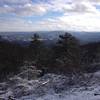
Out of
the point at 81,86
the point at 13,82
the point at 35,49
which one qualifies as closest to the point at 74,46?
the point at 35,49

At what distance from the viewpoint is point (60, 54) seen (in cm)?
3133

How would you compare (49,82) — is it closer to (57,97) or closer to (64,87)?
(64,87)

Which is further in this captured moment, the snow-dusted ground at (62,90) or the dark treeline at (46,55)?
the dark treeline at (46,55)

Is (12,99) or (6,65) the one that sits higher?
(12,99)

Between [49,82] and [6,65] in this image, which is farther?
[6,65]

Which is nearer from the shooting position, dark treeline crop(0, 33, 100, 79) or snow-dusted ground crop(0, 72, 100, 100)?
snow-dusted ground crop(0, 72, 100, 100)

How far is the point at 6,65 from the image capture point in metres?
37.4

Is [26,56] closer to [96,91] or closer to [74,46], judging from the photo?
[74,46]

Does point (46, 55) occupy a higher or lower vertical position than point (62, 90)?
lower

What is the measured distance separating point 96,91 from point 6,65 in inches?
1099

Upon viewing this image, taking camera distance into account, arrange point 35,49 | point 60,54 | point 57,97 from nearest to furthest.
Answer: point 57,97, point 60,54, point 35,49

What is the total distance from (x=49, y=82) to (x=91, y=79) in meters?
2.50

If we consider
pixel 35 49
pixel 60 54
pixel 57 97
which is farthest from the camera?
pixel 35 49

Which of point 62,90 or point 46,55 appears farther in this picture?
point 46,55
